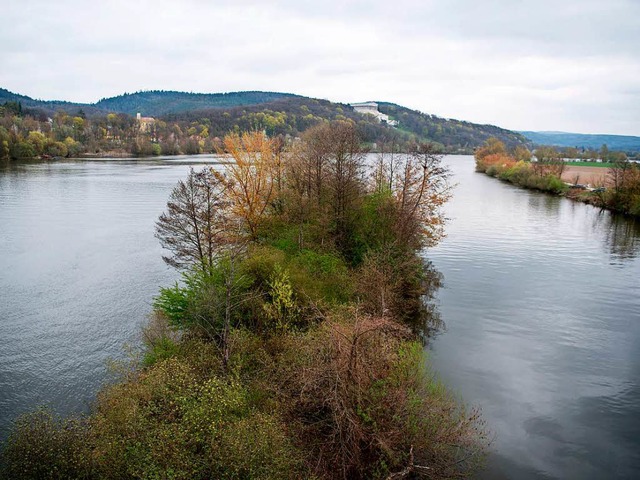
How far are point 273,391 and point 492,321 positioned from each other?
45.9ft

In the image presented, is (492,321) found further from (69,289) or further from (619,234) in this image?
(619,234)

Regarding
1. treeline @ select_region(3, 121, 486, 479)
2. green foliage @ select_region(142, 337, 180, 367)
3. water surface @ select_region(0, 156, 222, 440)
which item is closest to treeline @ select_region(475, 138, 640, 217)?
treeline @ select_region(3, 121, 486, 479)

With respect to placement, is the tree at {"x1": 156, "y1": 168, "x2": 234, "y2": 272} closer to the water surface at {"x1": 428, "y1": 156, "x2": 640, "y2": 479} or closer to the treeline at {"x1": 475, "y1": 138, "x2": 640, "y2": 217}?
the water surface at {"x1": 428, "y1": 156, "x2": 640, "y2": 479}

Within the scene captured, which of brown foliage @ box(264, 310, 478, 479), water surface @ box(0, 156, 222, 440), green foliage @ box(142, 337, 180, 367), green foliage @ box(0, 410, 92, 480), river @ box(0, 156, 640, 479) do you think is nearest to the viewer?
green foliage @ box(0, 410, 92, 480)

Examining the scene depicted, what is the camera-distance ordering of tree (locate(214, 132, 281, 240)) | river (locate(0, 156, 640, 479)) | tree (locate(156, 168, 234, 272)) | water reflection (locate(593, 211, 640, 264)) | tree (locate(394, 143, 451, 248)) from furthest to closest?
water reflection (locate(593, 211, 640, 264)), tree (locate(214, 132, 281, 240)), tree (locate(394, 143, 451, 248)), tree (locate(156, 168, 234, 272)), river (locate(0, 156, 640, 479))

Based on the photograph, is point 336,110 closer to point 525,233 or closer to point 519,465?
point 525,233

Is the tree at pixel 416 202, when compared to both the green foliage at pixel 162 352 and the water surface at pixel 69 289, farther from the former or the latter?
the water surface at pixel 69 289

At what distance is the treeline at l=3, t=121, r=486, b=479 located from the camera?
1100cm

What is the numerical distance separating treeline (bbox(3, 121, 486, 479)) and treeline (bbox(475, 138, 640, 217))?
4087 centimetres

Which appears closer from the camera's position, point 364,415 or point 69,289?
point 364,415

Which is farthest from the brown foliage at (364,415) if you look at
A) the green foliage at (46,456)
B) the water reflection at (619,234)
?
the water reflection at (619,234)

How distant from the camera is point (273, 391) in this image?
14430 millimetres

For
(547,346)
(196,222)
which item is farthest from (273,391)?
(547,346)

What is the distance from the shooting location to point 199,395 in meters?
12.4
